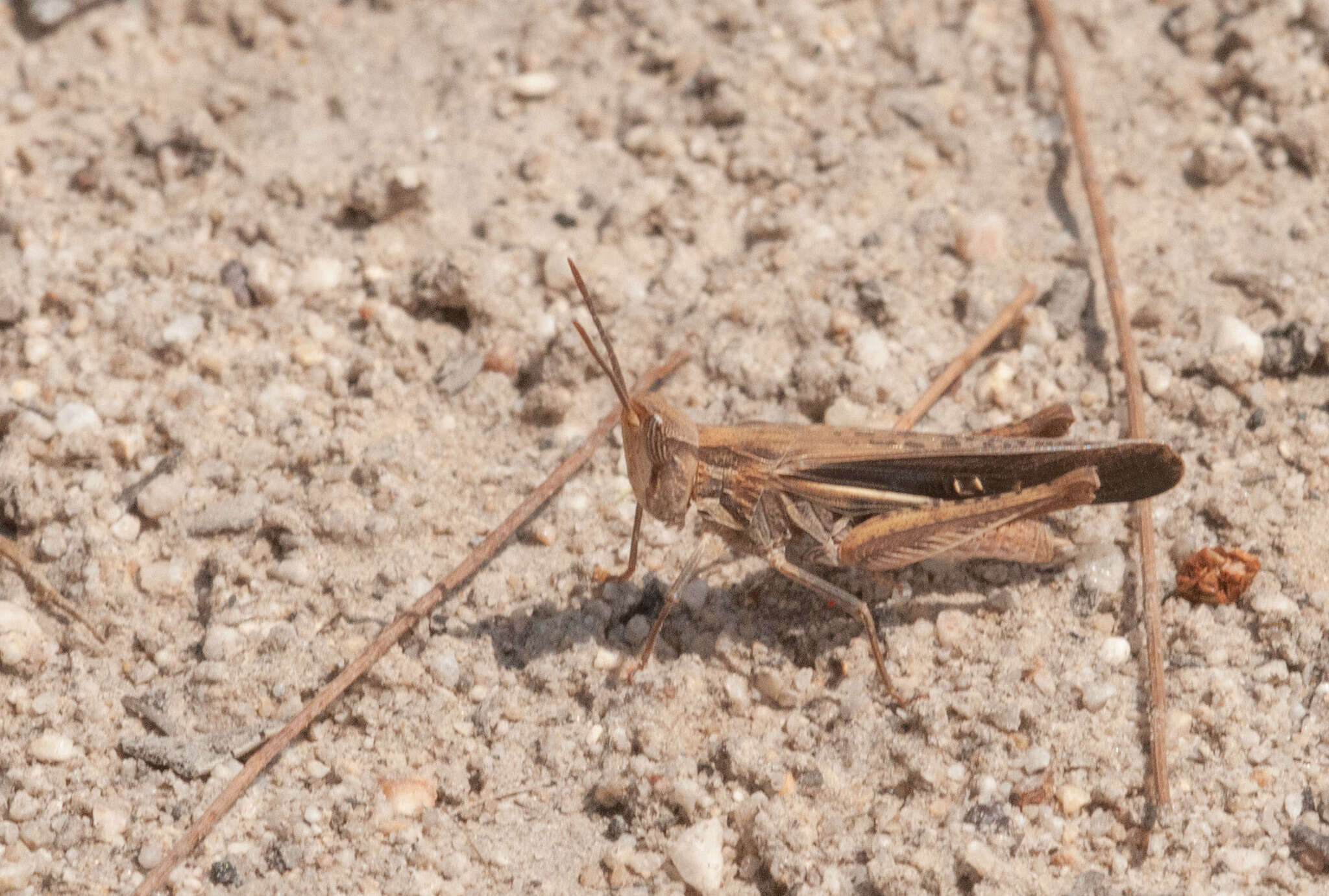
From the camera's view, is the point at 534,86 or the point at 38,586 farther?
the point at 534,86

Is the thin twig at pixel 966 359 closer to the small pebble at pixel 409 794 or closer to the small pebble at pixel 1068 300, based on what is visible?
the small pebble at pixel 1068 300

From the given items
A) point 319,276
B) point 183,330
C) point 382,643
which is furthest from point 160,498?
point 319,276

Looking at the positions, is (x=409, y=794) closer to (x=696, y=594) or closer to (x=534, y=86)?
(x=696, y=594)

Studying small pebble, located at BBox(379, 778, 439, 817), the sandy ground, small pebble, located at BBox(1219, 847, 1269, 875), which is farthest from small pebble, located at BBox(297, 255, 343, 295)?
small pebble, located at BBox(1219, 847, 1269, 875)

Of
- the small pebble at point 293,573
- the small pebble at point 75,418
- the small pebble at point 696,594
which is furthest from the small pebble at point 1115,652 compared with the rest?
the small pebble at point 75,418

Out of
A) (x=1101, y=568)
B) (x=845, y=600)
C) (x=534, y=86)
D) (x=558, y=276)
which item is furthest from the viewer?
(x=534, y=86)

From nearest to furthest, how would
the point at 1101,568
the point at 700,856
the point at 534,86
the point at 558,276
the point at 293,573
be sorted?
the point at 700,856 → the point at 1101,568 → the point at 293,573 → the point at 558,276 → the point at 534,86

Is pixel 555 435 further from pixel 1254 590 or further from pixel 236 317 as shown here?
pixel 1254 590
